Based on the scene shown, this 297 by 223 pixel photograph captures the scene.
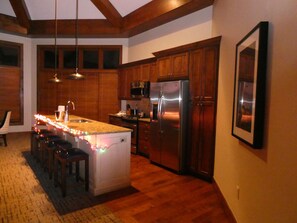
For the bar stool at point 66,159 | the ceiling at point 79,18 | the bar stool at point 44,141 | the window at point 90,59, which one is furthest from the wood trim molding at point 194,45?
the window at point 90,59

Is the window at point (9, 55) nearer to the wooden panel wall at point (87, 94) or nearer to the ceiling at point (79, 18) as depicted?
the ceiling at point (79, 18)

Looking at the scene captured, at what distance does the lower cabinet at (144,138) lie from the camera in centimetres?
497

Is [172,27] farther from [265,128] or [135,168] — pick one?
[265,128]

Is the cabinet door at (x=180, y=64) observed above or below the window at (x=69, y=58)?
below

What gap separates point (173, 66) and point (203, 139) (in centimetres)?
155

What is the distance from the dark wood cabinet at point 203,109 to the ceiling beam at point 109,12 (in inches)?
123

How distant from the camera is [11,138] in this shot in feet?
21.5

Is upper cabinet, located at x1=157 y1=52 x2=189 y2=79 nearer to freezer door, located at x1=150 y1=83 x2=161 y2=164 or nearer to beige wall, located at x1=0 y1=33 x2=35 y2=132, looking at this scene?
freezer door, located at x1=150 y1=83 x2=161 y2=164

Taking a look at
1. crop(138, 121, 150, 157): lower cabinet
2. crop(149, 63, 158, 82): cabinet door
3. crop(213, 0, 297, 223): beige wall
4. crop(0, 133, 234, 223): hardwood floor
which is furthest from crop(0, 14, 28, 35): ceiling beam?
crop(213, 0, 297, 223): beige wall

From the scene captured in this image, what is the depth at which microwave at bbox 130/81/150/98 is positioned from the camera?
540cm

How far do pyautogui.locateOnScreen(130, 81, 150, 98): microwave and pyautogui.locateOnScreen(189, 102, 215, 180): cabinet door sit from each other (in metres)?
1.79

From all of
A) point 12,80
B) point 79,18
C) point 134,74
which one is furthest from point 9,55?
point 134,74

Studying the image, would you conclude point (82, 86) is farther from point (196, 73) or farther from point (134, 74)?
point (196, 73)

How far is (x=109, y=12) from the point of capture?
5.90 m
